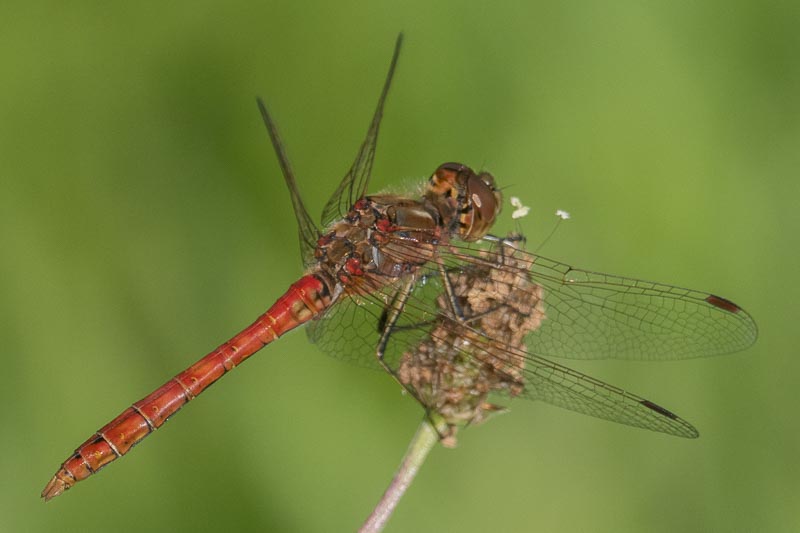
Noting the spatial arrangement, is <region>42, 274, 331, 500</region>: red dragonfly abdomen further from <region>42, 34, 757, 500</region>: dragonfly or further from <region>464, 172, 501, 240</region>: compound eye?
<region>464, 172, 501, 240</region>: compound eye

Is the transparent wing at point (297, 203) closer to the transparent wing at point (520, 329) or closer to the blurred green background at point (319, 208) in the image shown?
the transparent wing at point (520, 329)

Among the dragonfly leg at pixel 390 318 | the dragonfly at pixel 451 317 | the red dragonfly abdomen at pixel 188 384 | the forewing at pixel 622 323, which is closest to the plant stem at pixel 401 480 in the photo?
the dragonfly at pixel 451 317

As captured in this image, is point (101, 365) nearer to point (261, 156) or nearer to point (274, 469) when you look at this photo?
point (274, 469)

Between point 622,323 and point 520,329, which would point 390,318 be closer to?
point 520,329

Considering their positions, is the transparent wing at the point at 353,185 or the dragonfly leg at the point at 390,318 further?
the transparent wing at the point at 353,185

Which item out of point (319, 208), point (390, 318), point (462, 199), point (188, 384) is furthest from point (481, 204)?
point (188, 384)

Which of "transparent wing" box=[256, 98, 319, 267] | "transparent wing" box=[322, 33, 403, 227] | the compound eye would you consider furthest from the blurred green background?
"transparent wing" box=[256, 98, 319, 267]
